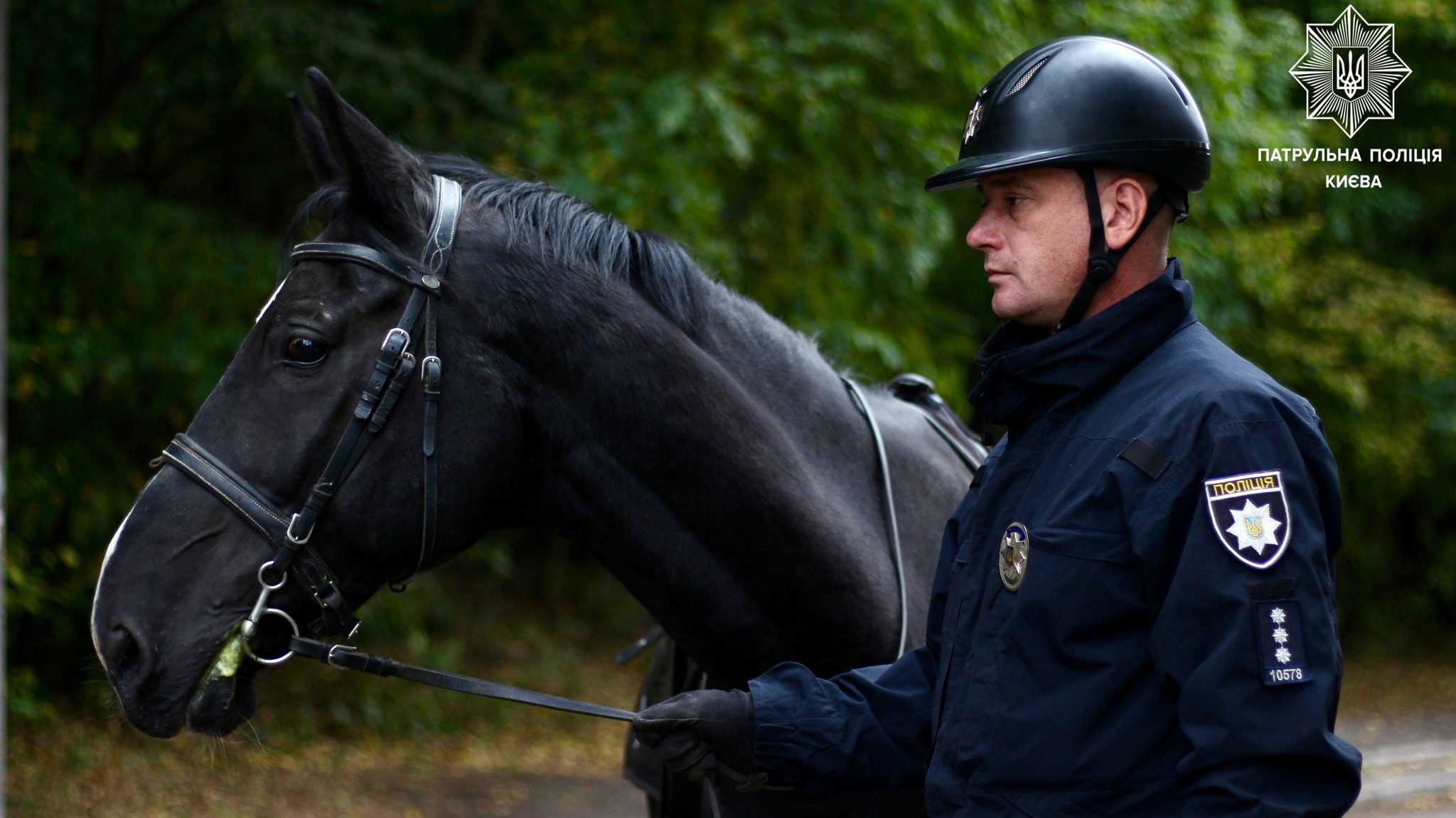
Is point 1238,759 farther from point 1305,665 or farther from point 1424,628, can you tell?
point 1424,628

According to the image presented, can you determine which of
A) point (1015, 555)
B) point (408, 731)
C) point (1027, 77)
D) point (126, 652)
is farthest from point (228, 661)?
point (408, 731)

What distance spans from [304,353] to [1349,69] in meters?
8.52

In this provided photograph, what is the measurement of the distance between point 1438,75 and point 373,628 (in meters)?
10.1

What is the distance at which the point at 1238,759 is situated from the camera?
53.7 inches

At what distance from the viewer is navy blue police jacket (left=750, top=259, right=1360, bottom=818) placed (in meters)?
1.38

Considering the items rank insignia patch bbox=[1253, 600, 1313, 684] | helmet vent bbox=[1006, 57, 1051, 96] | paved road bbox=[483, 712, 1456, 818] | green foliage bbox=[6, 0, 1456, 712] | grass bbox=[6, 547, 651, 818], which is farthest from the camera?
paved road bbox=[483, 712, 1456, 818]

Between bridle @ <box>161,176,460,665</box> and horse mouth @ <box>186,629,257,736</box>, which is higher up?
bridle @ <box>161,176,460,665</box>

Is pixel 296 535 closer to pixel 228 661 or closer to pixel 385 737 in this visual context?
pixel 228 661

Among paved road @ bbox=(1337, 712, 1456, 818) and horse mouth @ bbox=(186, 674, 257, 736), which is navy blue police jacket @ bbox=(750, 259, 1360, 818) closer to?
horse mouth @ bbox=(186, 674, 257, 736)

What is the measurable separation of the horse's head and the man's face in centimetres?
91

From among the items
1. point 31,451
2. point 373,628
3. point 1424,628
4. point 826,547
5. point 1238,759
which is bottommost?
point 1424,628

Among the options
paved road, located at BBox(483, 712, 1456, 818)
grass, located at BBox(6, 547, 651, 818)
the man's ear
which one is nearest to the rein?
the man's ear

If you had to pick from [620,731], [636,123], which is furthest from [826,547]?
[620,731]

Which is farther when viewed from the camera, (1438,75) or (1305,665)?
(1438,75)
